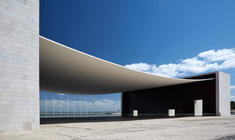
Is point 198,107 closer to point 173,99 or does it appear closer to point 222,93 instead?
point 222,93

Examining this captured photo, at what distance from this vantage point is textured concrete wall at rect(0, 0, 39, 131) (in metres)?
6.73

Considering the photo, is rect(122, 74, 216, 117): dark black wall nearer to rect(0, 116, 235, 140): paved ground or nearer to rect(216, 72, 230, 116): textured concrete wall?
rect(216, 72, 230, 116): textured concrete wall

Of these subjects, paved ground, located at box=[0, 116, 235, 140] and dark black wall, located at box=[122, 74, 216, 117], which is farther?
dark black wall, located at box=[122, 74, 216, 117]

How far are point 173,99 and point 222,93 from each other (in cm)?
516

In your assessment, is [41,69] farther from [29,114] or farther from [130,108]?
[130,108]

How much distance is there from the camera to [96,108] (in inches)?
1052

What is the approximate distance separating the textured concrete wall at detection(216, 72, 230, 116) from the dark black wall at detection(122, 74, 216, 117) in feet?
1.45

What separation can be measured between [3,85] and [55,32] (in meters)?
21.2

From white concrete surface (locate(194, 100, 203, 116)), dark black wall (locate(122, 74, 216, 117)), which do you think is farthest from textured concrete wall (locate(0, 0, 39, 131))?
dark black wall (locate(122, 74, 216, 117))

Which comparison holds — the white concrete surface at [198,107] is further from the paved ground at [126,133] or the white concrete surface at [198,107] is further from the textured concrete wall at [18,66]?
the textured concrete wall at [18,66]

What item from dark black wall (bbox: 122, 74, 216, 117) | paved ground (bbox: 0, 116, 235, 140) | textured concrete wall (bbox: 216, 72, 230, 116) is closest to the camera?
paved ground (bbox: 0, 116, 235, 140)

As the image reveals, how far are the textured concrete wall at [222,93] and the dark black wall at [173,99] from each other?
441 millimetres

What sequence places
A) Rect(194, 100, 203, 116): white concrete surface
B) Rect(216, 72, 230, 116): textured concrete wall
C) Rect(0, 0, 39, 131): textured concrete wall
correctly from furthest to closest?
Rect(194, 100, 203, 116): white concrete surface < Rect(216, 72, 230, 116): textured concrete wall < Rect(0, 0, 39, 131): textured concrete wall

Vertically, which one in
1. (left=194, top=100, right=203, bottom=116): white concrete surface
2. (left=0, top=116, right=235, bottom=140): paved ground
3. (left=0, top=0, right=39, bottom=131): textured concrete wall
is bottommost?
(left=194, top=100, right=203, bottom=116): white concrete surface
